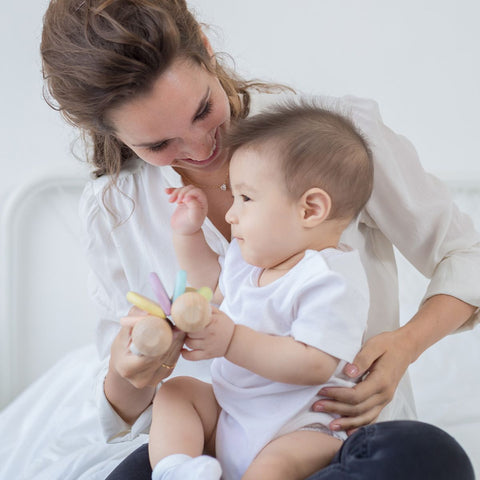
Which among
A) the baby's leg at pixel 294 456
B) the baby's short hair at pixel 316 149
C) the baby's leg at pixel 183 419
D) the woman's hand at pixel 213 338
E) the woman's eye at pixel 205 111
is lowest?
the baby's leg at pixel 294 456

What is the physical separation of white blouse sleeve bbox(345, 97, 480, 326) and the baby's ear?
0.31 meters

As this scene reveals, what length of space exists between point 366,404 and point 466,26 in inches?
57.6

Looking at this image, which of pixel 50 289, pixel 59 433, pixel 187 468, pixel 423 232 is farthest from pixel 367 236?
pixel 50 289

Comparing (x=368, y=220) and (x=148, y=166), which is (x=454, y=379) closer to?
(x=368, y=220)

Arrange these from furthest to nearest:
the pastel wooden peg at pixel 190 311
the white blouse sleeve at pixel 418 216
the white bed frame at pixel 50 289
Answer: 1. the white bed frame at pixel 50 289
2. the white blouse sleeve at pixel 418 216
3. the pastel wooden peg at pixel 190 311

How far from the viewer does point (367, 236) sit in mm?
1335

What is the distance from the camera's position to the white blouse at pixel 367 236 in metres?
1.25

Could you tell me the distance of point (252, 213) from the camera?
0.99m

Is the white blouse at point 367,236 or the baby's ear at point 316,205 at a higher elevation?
the baby's ear at point 316,205

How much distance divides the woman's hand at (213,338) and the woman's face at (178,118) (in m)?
0.38

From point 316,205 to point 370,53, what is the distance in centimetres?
126

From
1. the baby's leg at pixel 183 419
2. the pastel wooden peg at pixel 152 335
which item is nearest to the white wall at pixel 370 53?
the baby's leg at pixel 183 419

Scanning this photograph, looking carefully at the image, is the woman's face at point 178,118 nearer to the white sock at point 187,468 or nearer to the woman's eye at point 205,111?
the woman's eye at point 205,111

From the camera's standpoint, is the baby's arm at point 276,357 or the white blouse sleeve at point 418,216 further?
the white blouse sleeve at point 418,216
